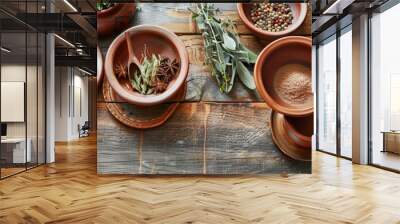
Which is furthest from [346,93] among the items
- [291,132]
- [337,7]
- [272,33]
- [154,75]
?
[154,75]

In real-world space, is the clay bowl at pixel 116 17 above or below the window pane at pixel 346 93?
above

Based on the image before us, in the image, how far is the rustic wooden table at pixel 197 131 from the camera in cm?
639

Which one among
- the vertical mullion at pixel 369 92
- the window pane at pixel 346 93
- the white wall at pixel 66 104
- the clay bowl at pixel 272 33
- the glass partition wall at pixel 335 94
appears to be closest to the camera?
Result: the clay bowl at pixel 272 33

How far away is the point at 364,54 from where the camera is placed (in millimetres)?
8016

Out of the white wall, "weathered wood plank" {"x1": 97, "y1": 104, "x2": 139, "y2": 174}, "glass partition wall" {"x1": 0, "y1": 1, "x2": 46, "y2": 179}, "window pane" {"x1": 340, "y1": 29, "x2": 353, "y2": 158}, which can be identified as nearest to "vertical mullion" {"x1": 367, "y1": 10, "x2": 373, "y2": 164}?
"window pane" {"x1": 340, "y1": 29, "x2": 353, "y2": 158}

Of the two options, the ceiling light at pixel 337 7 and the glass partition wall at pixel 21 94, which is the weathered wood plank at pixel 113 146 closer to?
the glass partition wall at pixel 21 94

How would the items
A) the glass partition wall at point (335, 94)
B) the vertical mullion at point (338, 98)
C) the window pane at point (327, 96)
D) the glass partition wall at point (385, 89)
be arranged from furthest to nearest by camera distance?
the window pane at point (327, 96)
the vertical mullion at point (338, 98)
the glass partition wall at point (335, 94)
the glass partition wall at point (385, 89)

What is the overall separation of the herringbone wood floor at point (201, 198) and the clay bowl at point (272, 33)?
7.81 feet

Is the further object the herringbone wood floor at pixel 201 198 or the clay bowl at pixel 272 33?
the clay bowl at pixel 272 33

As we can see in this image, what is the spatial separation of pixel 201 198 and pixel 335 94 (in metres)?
6.35

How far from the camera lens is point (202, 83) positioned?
252 inches

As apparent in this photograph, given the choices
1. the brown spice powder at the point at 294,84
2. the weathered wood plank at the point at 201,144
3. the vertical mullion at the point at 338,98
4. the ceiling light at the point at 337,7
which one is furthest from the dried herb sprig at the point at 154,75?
the vertical mullion at the point at 338,98

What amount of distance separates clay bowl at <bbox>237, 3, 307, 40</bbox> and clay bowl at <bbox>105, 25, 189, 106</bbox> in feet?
3.78

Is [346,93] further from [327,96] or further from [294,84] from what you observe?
[294,84]
